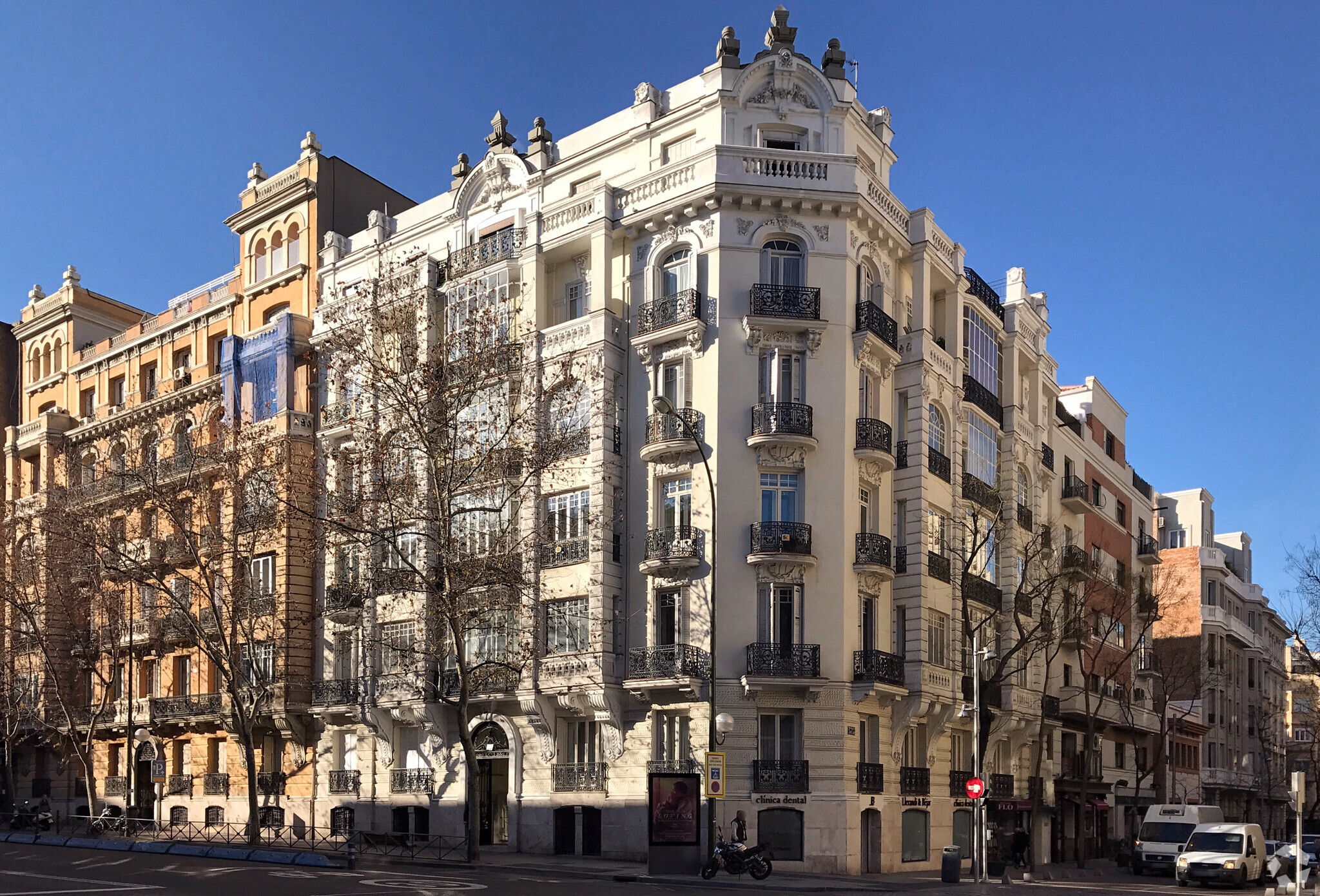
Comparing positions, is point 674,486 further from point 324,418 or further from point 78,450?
point 78,450

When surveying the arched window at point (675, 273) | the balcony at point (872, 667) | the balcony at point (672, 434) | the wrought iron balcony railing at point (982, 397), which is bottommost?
the balcony at point (872, 667)

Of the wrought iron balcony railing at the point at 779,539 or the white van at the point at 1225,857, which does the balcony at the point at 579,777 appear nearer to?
the wrought iron balcony railing at the point at 779,539

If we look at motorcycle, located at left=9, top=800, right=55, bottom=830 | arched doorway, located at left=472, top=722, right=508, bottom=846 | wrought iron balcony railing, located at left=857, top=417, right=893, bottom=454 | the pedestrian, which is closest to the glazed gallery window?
wrought iron balcony railing, located at left=857, top=417, right=893, bottom=454

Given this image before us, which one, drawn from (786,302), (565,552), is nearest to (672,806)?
(565,552)

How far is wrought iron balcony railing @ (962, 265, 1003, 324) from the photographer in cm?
4450

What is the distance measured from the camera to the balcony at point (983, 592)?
136 ft

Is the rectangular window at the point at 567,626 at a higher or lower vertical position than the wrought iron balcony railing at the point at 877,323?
lower

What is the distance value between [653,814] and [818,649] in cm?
744

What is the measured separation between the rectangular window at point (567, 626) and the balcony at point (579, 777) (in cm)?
326

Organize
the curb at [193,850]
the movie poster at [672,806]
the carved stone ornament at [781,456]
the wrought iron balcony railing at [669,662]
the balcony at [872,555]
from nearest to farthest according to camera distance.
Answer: the movie poster at [672,806], the curb at [193,850], the wrought iron balcony railing at [669,662], the carved stone ornament at [781,456], the balcony at [872,555]

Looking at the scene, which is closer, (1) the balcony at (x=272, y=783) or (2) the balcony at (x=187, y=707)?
(1) the balcony at (x=272, y=783)

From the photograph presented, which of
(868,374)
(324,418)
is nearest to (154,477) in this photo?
(324,418)

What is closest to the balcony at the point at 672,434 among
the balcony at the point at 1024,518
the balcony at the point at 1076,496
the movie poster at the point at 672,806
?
the movie poster at the point at 672,806

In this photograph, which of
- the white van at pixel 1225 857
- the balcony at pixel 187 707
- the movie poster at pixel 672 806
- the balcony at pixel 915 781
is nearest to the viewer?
the movie poster at pixel 672 806
